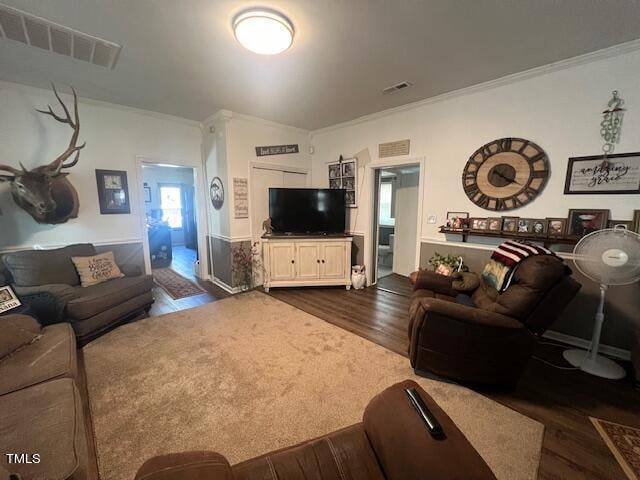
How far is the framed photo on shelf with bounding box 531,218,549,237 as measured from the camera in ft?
8.50

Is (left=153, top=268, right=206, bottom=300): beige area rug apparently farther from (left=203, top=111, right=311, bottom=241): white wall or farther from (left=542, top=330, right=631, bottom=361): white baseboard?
(left=542, top=330, right=631, bottom=361): white baseboard

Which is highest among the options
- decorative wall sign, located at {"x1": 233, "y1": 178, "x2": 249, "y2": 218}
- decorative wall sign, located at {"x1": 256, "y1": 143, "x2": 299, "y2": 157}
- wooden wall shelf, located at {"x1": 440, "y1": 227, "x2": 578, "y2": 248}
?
decorative wall sign, located at {"x1": 256, "y1": 143, "x2": 299, "y2": 157}

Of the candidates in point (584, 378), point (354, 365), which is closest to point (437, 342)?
point (354, 365)

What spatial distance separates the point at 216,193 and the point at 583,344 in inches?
194

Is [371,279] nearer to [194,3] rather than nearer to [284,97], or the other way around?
[284,97]

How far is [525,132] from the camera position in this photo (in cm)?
267

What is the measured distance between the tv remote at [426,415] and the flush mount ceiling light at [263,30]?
95.7 inches

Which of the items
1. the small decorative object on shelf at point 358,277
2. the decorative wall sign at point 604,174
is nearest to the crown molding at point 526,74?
the decorative wall sign at point 604,174

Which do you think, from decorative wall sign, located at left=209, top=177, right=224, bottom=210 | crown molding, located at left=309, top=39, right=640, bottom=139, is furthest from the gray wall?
decorative wall sign, located at left=209, top=177, right=224, bottom=210

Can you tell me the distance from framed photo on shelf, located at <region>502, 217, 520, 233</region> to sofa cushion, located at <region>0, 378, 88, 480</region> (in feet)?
11.9

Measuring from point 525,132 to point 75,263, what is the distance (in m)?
5.20

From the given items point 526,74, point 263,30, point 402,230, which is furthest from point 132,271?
point 526,74

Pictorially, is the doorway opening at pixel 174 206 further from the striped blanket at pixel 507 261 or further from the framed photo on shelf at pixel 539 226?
the framed photo on shelf at pixel 539 226

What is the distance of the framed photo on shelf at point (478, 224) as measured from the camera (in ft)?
9.69
